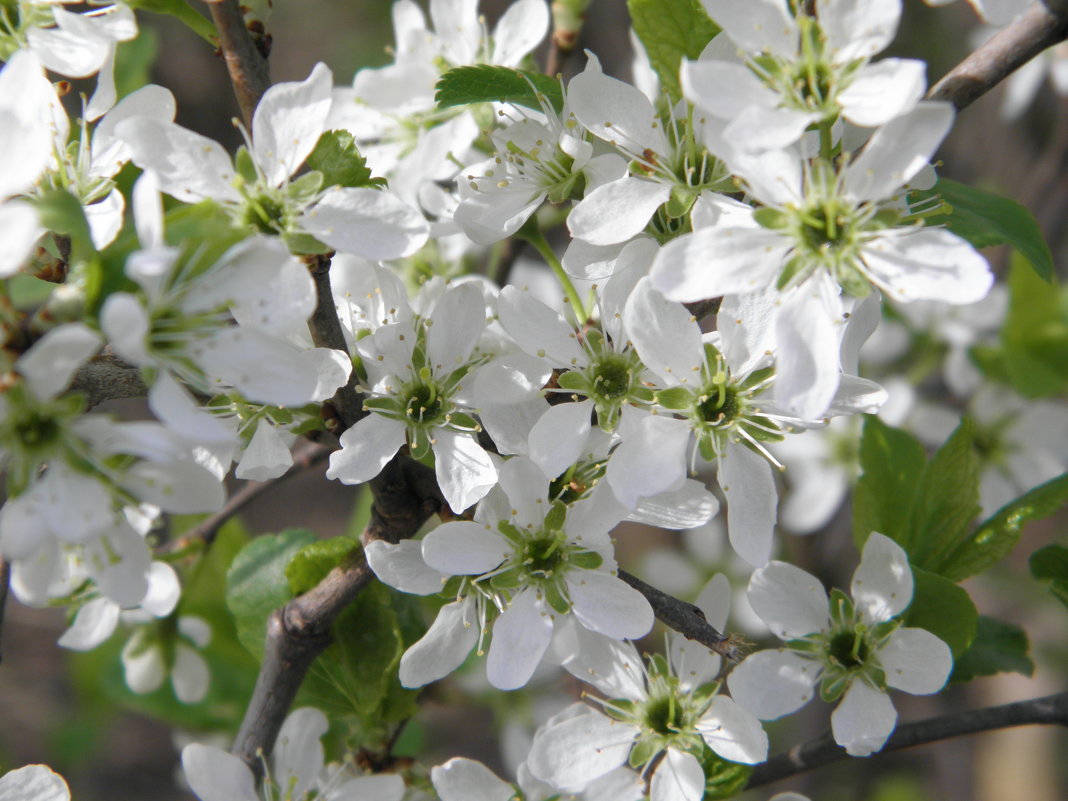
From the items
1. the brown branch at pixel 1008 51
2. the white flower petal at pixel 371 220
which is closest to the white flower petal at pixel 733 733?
the white flower petal at pixel 371 220

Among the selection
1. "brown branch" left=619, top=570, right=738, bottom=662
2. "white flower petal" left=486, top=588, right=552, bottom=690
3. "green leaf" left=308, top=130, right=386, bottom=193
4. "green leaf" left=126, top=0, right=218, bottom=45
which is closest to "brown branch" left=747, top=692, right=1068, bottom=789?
"brown branch" left=619, top=570, right=738, bottom=662

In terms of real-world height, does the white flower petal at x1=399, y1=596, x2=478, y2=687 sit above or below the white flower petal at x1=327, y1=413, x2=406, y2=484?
below

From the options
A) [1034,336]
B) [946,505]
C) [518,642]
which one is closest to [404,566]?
[518,642]

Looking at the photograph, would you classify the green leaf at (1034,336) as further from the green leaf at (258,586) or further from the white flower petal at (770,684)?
the green leaf at (258,586)

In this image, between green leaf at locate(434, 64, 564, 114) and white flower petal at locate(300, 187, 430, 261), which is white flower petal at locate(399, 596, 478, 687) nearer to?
white flower petal at locate(300, 187, 430, 261)

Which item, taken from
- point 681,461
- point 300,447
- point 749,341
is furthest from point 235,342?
point 300,447

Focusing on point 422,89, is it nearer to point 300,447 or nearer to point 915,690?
point 300,447

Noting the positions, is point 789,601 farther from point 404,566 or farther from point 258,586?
point 258,586
